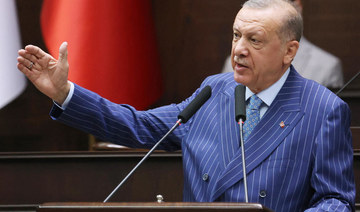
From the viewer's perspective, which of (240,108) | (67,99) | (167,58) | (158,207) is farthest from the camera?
(167,58)

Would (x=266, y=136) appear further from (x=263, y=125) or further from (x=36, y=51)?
(x=36, y=51)

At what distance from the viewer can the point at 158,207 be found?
1.22 metres

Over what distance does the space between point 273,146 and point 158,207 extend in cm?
58

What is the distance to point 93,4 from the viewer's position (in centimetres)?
308

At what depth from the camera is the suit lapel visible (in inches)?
66.8

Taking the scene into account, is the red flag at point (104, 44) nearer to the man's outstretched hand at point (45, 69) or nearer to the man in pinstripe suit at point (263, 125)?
the man in pinstripe suit at point (263, 125)

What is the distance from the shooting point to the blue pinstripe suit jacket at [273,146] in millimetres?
1648

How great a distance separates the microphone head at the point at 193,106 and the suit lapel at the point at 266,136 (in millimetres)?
147

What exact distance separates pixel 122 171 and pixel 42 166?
0.43 m

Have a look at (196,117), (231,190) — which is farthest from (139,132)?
(231,190)

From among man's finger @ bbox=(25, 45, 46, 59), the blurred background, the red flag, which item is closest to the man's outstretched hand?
man's finger @ bbox=(25, 45, 46, 59)


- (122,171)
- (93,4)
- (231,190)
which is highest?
(93,4)

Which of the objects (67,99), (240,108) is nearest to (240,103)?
(240,108)

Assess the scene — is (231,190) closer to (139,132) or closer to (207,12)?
(139,132)
